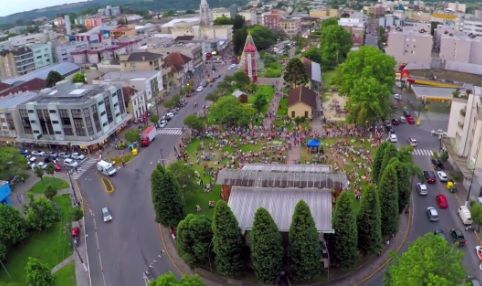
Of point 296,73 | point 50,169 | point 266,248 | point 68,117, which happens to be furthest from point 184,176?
point 296,73

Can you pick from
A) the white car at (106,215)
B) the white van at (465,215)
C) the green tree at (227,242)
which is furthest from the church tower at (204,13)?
the green tree at (227,242)

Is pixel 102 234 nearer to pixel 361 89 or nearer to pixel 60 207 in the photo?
pixel 60 207

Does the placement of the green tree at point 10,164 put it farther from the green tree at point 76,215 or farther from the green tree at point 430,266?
the green tree at point 430,266

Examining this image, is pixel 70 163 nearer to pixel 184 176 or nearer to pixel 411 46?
pixel 184 176

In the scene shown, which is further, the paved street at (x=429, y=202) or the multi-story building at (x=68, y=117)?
the multi-story building at (x=68, y=117)

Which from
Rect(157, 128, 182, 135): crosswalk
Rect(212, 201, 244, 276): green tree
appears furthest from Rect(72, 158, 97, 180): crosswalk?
Rect(212, 201, 244, 276): green tree

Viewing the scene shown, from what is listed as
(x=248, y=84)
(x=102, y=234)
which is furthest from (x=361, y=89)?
(x=102, y=234)
